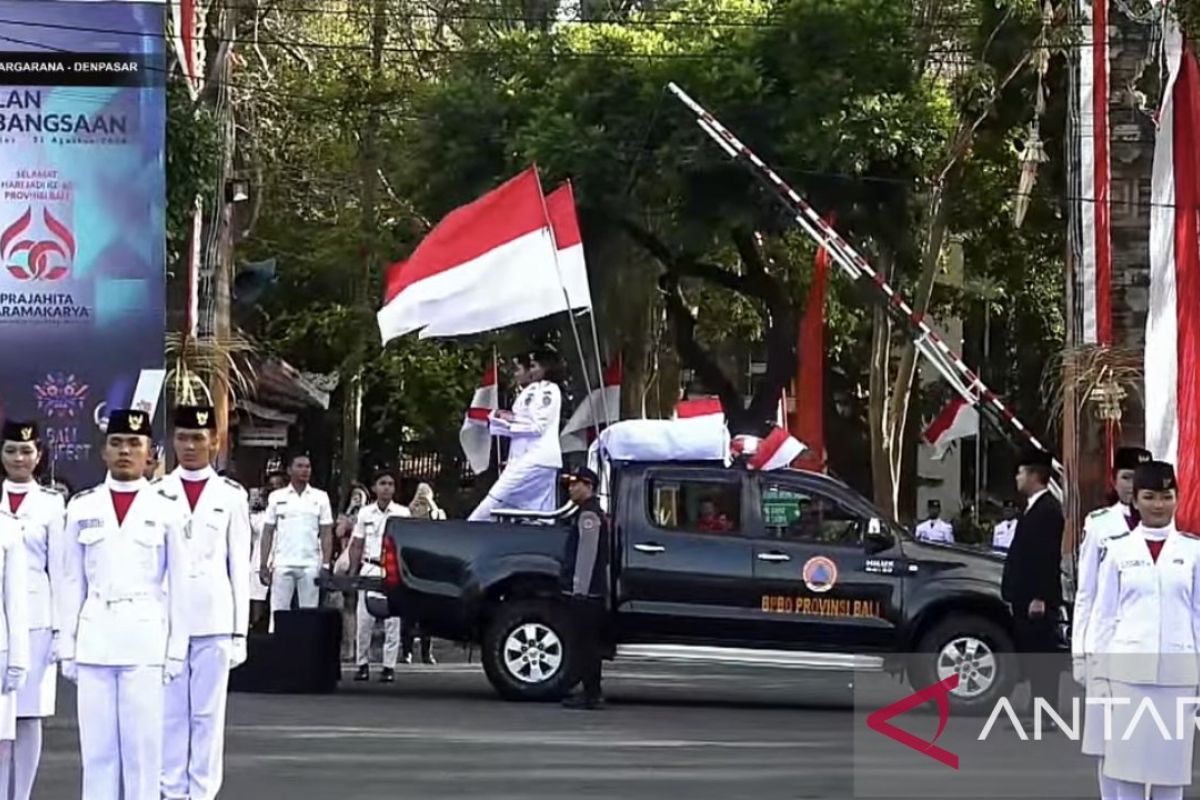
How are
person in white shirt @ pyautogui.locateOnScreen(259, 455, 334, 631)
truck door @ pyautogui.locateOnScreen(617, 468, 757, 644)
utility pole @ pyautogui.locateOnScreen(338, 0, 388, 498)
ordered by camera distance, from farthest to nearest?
utility pole @ pyautogui.locateOnScreen(338, 0, 388, 498)
person in white shirt @ pyautogui.locateOnScreen(259, 455, 334, 631)
truck door @ pyautogui.locateOnScreen(617, 468, 757, 644)

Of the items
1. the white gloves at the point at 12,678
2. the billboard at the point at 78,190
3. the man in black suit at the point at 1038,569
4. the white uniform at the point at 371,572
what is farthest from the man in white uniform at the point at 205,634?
the billboard at the point at 78,190

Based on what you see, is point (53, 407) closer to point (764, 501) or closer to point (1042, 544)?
point (764, 501)

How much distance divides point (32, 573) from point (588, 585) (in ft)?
23.4

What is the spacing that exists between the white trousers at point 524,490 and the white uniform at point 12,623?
340 inches

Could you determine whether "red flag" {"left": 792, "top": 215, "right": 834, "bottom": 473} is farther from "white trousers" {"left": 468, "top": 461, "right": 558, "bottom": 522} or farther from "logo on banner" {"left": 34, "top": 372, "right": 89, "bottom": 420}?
"white trousers" {"left": 468, "top": 461, "right": 558, "bottom": 522}

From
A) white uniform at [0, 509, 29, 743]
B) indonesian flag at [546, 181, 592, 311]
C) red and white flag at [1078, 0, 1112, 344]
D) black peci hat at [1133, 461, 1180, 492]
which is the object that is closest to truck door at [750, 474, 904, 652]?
indonesian flag at [546, 181, 592, 311]

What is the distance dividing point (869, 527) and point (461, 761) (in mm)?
4809

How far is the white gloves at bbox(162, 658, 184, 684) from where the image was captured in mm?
10211

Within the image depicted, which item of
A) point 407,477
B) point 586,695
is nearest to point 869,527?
point 586,695

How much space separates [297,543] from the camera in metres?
19.7

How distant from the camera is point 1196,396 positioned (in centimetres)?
1766

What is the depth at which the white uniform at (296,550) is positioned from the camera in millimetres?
19672

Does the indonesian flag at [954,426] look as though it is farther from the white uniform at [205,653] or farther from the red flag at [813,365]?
the white uniform at [205,653]

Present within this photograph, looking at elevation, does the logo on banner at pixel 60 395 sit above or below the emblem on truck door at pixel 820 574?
above
